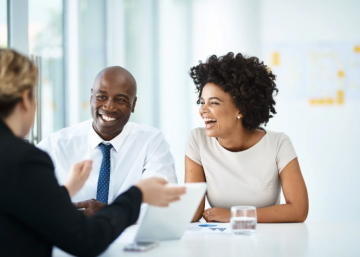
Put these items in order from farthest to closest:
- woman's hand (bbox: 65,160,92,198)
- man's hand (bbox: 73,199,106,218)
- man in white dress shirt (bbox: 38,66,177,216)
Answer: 1. man in white dress shirt (bbox: 38,66,177,216)
2. man's hand (bbox: 73,199,106,218)
3. woman's hand (bbox: 65,160,92,198)

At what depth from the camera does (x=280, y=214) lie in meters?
1.95

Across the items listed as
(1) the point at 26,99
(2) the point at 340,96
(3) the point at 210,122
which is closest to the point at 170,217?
(1) the point at 26,99

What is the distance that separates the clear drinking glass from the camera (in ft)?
5.04

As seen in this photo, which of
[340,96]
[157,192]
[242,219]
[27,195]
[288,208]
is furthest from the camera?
[340,96]

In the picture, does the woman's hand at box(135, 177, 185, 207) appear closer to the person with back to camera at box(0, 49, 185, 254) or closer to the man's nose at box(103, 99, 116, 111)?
the person with back to camera at box(0, 49, 185, 254)

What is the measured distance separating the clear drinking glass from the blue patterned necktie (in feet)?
2.83

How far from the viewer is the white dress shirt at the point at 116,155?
7.43 feet

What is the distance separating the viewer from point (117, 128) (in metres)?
2.36

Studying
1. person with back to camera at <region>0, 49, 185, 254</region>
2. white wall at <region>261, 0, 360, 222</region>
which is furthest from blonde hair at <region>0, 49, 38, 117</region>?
white wall at <region>261, 0, 360, 222</region>

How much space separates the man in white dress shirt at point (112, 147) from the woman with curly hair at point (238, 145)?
0.70ft

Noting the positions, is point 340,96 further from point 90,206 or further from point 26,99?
point 26,99

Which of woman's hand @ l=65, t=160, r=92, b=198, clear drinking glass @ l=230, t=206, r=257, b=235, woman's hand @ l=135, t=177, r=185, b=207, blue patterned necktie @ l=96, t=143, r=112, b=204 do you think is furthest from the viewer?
blue patterned necktie @ l=96, t=143, r=112, b=204

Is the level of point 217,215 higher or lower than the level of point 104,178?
lower

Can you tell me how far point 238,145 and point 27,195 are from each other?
1.56m
